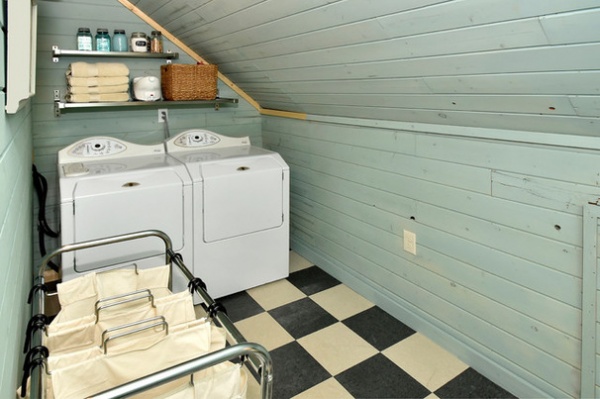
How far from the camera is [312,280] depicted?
2.92 meters

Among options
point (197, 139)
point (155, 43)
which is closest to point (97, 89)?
point (155, 43)

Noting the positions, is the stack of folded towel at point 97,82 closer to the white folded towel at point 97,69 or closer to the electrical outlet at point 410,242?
the white folded towel at point 97,69

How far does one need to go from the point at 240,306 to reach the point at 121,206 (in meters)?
0.93

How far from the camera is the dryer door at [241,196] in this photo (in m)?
2.52

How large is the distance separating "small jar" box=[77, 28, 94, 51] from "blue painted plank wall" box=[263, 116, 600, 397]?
159 centimetres

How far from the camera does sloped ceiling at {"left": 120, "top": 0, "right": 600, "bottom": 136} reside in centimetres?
117

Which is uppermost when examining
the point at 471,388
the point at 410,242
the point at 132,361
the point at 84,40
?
the point at 84,40

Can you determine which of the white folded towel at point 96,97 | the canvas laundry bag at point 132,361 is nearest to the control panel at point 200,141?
the white folded towel at point 96,97

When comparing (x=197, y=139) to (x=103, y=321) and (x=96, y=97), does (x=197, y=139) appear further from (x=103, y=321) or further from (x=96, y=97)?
(x=103, y=321)

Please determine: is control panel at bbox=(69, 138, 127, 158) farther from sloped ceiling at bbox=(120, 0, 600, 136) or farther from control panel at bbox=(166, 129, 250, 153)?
sloped ceiling at bbox=(120, 0, 600, 136)

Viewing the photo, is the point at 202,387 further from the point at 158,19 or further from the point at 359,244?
the point at 158,19

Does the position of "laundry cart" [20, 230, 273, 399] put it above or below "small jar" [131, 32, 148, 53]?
below

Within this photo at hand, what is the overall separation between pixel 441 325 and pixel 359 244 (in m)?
0.72

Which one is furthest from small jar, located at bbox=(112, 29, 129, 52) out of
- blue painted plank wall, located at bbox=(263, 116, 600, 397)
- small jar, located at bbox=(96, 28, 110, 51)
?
blue painted plank wall, located at bbox=(263, 116, 600, 397)
